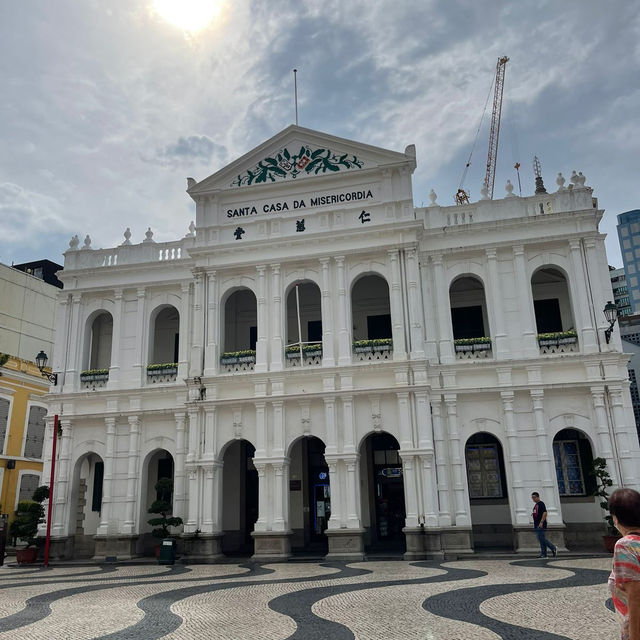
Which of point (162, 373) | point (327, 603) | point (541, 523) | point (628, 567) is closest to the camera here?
point (628, 567)

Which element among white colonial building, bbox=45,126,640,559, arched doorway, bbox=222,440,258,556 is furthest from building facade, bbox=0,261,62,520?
arched doorway, bbox=222,440,258,556

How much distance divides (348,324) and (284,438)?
4.44 metres

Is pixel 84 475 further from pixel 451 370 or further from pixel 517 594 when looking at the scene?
pixel 517 594

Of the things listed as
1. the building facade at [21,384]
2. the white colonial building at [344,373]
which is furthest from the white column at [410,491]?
the building facade at [21,384]

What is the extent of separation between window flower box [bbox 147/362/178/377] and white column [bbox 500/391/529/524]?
39.3ft

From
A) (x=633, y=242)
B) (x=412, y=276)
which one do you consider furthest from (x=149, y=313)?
(x=633, y=242)

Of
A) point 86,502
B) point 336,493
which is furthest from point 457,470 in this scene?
point 86,502

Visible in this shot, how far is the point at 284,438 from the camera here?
20672mm

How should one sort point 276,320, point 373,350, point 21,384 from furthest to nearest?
point 21,384 < point 276,320 < point 373,350

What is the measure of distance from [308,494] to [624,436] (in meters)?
11.2

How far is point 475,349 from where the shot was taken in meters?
21.0

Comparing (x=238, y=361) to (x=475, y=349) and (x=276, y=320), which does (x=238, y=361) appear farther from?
(x=475, y=349)

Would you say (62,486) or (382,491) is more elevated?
(62,486)

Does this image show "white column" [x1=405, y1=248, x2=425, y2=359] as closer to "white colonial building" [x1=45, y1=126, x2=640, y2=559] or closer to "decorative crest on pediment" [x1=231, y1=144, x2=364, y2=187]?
"white colonial building" [x1=45, y1=126, x2=640, y2=559]
